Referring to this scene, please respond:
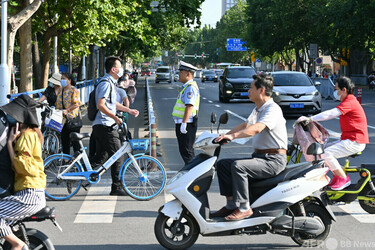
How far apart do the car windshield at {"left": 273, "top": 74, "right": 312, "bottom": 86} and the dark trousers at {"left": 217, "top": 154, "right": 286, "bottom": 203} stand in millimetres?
18419

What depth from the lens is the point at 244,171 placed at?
6266 millimetres

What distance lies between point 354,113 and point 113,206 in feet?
10.2

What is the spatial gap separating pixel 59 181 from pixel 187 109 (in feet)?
6.29

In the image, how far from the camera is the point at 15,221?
16.8 ft

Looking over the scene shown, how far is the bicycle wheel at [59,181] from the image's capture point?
922 centimetres

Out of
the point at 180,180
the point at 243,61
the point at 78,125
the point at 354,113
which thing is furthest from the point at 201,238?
the point at 243,61

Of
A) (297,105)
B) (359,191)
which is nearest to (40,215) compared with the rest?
(359,191)

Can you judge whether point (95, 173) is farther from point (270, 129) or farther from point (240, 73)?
point (240, 73)

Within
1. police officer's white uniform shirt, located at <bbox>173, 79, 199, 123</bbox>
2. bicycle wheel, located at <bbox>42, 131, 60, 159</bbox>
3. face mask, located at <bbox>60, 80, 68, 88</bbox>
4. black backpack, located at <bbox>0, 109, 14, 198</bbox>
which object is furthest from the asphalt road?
bicycle wheel, located at <bbox>42, 131, 60, 159</bbox>

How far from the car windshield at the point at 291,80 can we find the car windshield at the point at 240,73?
7881mm

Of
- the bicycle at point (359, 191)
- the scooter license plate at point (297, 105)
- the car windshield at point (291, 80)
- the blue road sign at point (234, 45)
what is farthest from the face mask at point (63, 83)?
the blue road sign at point (234, 45)

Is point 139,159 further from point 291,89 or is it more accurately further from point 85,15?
point 85,15

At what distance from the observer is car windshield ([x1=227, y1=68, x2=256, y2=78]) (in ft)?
110

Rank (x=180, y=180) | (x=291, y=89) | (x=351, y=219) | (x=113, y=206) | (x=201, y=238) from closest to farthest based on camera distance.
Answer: (x=180, y=180) < (x=201, y=238) < (x=351, y=219) < (x=113, y=206) < (x=291, y=89)
